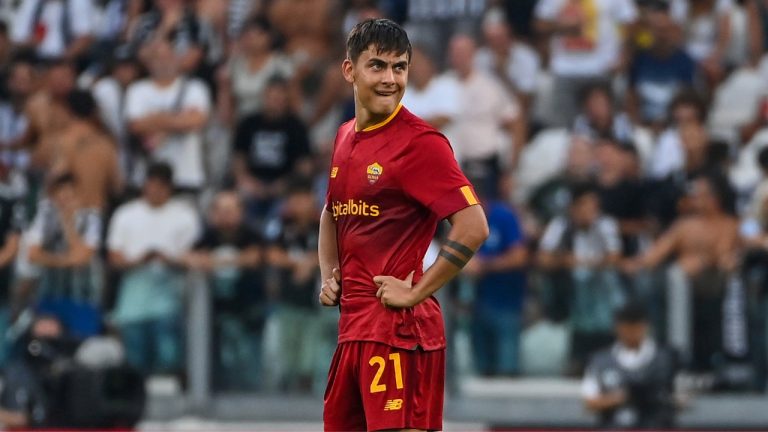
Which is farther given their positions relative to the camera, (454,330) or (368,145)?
(454,330)

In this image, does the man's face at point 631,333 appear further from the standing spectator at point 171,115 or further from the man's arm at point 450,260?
the man's arm at point 450,260

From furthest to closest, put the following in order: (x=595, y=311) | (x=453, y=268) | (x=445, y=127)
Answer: (x=445, y=127), (x=595, y=311), (x=453, y=268)

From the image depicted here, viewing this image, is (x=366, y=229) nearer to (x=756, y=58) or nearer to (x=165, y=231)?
(x=165, y=231)

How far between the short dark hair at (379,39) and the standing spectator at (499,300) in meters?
6.20

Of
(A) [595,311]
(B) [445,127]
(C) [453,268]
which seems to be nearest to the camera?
(C) [453,268]

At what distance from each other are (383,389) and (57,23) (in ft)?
32.4

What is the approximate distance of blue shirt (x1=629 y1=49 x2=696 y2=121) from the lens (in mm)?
13953

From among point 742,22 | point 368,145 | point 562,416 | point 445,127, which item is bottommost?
point 562,416

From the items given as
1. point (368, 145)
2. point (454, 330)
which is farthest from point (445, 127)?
point (368, 145)

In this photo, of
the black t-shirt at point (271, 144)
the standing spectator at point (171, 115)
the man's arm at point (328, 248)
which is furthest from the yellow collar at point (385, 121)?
the standing spectator at point (171, 115)

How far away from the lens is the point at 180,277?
1283cm

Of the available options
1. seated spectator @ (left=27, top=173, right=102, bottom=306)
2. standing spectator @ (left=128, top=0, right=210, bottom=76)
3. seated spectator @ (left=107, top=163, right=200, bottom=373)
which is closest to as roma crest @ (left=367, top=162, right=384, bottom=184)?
seated spectator @ (left=107, top=163, right=200, bottom=373)

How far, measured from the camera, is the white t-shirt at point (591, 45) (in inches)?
551

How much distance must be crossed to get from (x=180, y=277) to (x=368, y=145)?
270 inches
